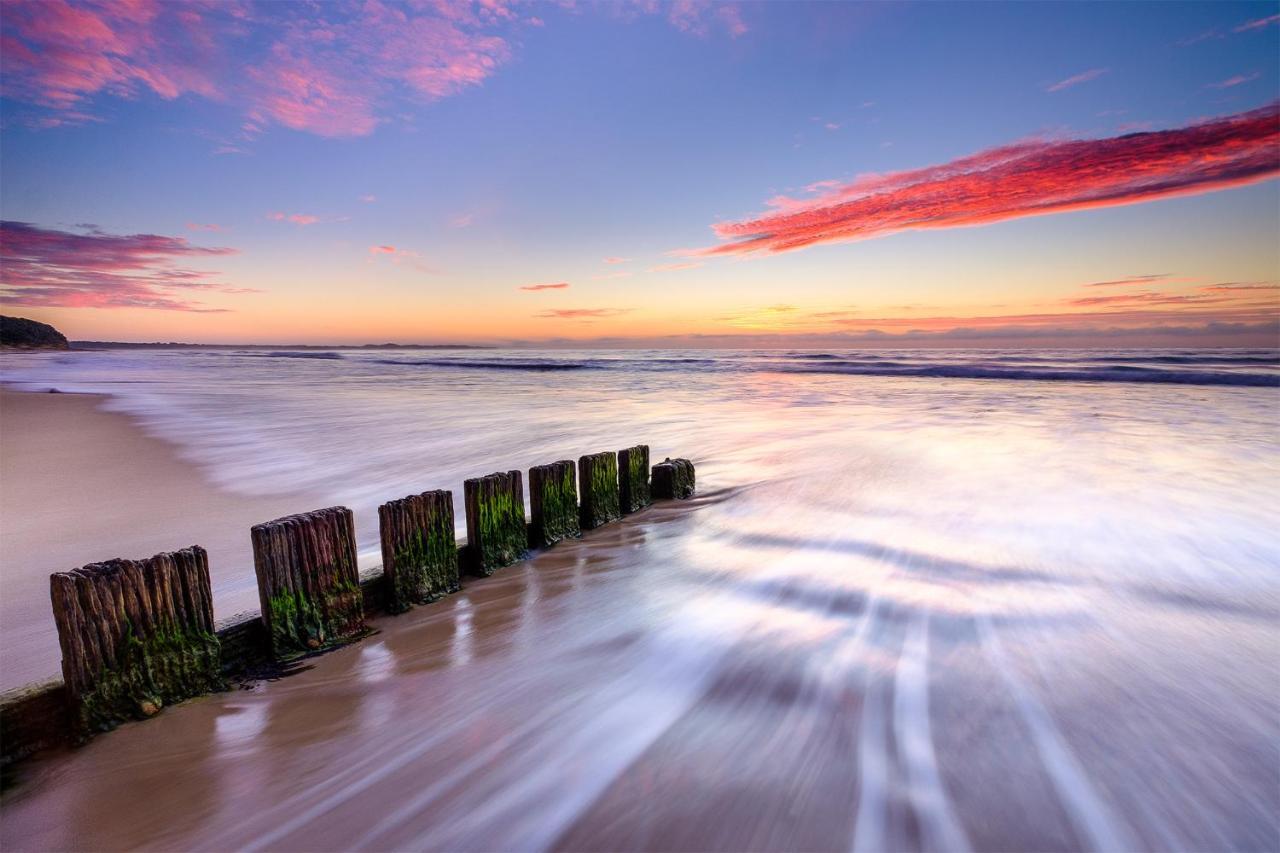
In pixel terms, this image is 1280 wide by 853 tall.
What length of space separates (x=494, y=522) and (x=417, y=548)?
0.57 meters

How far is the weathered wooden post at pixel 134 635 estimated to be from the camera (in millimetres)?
1944

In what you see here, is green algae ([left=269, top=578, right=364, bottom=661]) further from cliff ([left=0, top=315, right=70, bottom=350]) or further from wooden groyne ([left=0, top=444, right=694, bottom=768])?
cliff ([left=0, top=315, right=70, bottom=350])

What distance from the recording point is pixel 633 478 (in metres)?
4.84

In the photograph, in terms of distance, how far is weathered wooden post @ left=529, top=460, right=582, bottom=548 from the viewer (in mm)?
3926

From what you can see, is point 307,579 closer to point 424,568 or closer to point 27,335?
point 424,568

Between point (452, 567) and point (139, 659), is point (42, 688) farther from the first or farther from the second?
point (452, 567)

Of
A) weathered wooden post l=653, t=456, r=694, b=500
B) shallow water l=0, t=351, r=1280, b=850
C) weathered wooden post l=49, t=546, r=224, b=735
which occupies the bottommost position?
shallow water l=0, t=351, r=1280, b=850

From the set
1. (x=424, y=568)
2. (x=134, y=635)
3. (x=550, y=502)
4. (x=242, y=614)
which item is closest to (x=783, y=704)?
(x=424, y=568)

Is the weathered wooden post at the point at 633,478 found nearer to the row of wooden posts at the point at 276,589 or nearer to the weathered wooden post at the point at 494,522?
the row of wooden posts at the point at 276,589

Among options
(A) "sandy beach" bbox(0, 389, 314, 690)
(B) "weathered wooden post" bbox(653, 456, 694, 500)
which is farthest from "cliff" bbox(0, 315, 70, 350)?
(B) "weathered wooden post" bbox(653, 456, 694, 500)

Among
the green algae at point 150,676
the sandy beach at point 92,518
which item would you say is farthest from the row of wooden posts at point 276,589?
the sandy beach at point 92,518

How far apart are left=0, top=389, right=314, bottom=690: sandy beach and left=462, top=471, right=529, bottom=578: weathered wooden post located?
1592mm

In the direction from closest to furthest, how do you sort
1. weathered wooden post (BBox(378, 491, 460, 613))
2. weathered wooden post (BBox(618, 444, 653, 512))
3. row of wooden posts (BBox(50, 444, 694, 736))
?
row of wooden posts (BBox(50, 444, 694, 736)) < weathered wooden post (BBox(378, 491, 460, 613)) < weathered wooden post (BBox(618, 444, 653, 512))

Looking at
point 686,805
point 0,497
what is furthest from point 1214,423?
point 0,497
